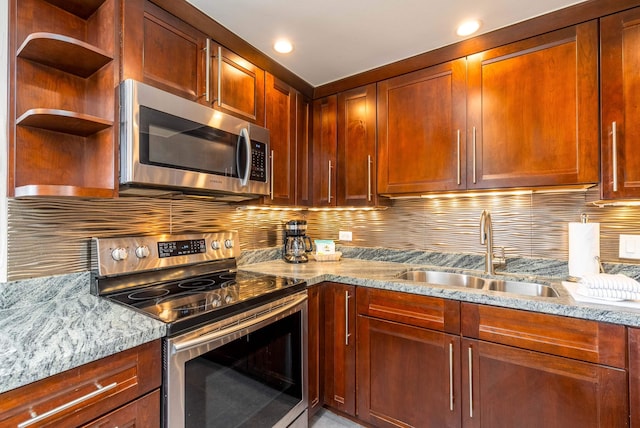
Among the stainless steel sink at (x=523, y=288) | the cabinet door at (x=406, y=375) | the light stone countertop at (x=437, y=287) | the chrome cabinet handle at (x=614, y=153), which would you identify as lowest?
the cabinet door at (x=406, y=375)

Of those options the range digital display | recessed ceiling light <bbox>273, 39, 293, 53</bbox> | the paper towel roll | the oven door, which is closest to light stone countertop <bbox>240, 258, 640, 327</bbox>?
the paper towel roll

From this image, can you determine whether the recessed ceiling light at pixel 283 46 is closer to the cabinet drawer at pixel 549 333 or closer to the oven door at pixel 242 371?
the oven door at pixel 242 371

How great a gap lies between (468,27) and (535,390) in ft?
5.84

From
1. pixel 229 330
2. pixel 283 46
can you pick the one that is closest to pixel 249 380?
A: pixel 229 330

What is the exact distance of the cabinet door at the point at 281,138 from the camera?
196 centimetres

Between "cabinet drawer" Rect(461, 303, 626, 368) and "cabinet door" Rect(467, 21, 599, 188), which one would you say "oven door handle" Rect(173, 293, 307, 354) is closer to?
"cabinet drawer" Rect(461, 303, 626, 368)

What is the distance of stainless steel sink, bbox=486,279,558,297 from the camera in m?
1.59

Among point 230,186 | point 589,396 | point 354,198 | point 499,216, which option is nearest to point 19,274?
point 230,186

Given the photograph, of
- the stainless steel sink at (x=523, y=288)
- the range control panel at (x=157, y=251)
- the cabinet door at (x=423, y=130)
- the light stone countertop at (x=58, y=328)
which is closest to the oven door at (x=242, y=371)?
the light stone countertop at (x=58, y=328)

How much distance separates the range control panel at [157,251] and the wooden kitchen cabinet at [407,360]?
34.8 inches

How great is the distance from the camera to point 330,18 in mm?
1549

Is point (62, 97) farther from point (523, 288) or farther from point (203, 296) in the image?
point (523, 288)

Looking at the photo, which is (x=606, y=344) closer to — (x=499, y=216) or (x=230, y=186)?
(x=499, y=216)

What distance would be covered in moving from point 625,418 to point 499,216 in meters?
1.07
